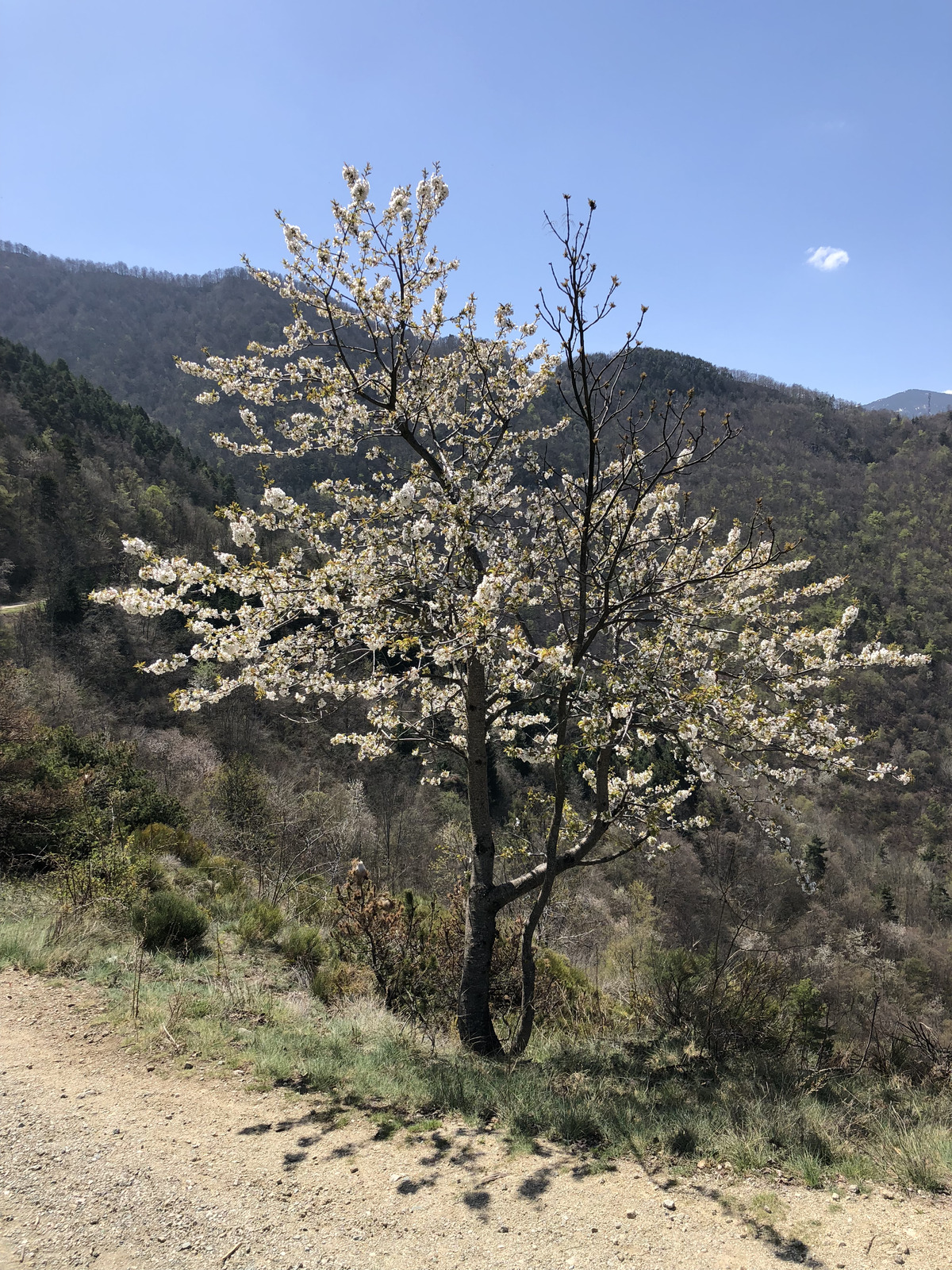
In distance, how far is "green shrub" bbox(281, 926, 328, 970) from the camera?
740 cm

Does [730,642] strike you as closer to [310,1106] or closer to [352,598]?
[352,598]

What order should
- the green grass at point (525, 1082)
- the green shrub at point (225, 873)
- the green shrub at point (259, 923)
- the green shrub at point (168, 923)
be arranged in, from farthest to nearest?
the green shrub at point (225, 873) < the green shrub at point (259, 923) < the green shrub at point (168, 923) < the green grass at point (525, 1082)

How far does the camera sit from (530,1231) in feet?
9.81

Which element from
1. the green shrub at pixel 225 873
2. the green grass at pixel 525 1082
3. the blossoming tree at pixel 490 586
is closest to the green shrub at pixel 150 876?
the green shrub at pixel 225 873

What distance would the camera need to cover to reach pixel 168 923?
6.77 metres

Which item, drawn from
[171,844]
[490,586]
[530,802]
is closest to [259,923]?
[530,802]

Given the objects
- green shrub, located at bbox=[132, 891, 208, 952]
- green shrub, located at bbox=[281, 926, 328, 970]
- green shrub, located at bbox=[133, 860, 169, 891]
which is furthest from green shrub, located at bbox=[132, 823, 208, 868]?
green shrub, located at bbox=[281, 926, 328, 970]

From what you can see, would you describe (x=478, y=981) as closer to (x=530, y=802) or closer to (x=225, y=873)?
(x=530, y=802)

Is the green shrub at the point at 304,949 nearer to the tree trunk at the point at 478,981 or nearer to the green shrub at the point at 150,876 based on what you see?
the green shrub at the point at 150,876

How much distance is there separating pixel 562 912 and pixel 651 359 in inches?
4301

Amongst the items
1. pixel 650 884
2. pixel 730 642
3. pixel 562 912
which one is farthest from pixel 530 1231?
pixel 650 884

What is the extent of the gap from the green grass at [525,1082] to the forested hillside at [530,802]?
108 centimetres

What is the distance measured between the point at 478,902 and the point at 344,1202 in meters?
2.96

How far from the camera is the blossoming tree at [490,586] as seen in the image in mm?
4766
